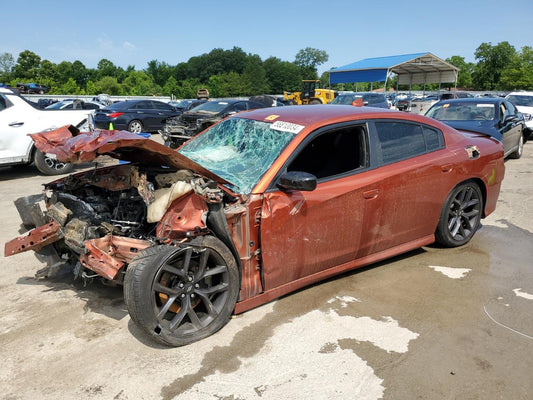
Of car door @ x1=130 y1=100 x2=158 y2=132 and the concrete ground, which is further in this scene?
car door @ x1=130 y1=100 x2=158 y2=132

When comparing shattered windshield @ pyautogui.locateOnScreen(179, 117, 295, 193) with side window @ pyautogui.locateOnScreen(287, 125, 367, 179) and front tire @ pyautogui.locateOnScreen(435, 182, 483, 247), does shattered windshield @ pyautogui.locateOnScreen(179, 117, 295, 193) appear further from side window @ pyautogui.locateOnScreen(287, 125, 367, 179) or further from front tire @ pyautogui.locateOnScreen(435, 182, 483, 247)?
front tire @ pyautogui.locateOnScreen(435, 182, 483, 247)

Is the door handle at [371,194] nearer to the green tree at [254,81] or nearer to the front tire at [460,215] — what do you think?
the front tire at [460,215]

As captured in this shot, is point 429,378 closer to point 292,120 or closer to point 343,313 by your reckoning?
point 343,313

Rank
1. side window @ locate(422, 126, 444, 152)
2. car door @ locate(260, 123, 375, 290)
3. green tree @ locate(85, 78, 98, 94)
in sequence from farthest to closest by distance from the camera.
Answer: green tree @ locate(85, 78, 98, 94), side window @ locate(422, 126, 444, 152), car door @ locate(260, 123, 375, 290)

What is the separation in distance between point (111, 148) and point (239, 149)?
1263 mm

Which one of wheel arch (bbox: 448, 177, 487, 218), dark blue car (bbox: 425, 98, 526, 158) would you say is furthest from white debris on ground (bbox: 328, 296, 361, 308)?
dark blue car (bbox: 425, 98, 526, 158)

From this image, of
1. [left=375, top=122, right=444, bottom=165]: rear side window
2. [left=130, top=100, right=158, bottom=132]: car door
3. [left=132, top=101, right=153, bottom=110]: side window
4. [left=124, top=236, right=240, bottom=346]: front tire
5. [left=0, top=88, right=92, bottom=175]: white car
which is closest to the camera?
[left=124, top=236, right=240, bottom=346]: front tire

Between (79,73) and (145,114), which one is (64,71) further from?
(145,114)

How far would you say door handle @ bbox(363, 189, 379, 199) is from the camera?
355 centimetres

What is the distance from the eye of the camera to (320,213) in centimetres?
331

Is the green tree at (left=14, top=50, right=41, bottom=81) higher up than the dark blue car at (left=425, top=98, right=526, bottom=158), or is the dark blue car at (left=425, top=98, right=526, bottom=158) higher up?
the green tree at (left=14, top=50, right=41, bottom=81)

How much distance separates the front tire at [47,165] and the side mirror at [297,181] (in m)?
7.26

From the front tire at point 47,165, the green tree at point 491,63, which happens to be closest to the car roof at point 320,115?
the front tire at point 47,165

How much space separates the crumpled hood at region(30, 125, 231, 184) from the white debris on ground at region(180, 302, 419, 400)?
49.5 inches
